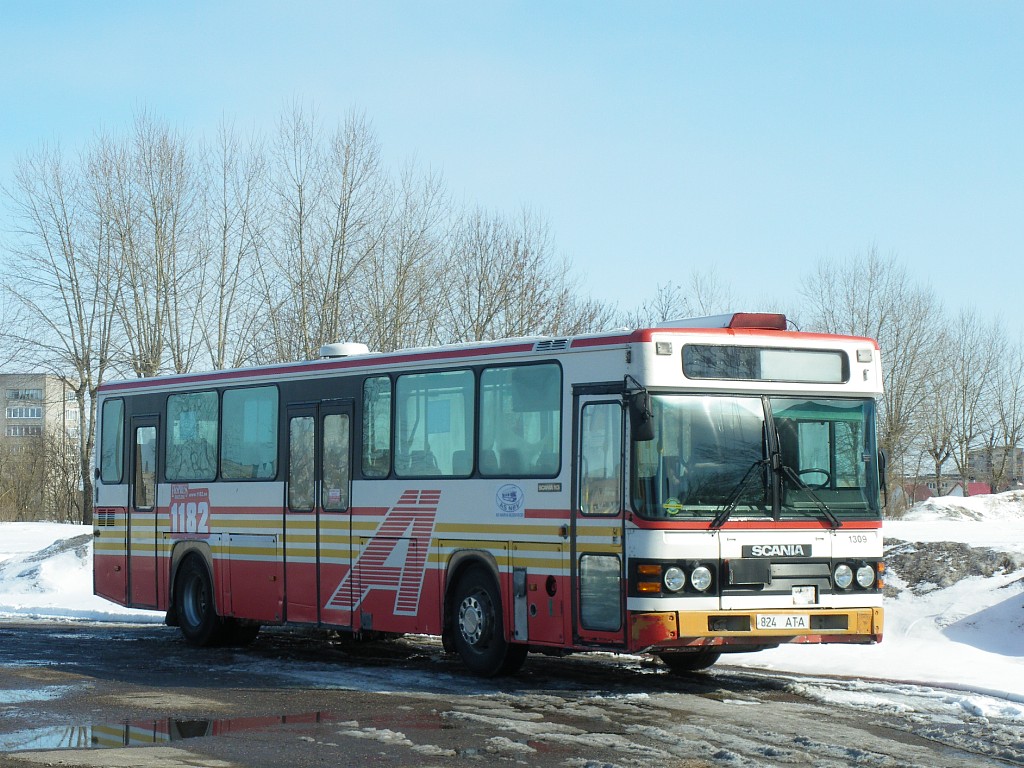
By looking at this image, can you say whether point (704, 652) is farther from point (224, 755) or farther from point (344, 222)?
point (344, 222)

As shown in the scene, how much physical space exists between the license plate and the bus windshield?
2.66 feet

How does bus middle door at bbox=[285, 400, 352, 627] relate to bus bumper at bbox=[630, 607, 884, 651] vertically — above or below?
above

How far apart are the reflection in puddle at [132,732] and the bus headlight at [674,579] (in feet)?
9.34

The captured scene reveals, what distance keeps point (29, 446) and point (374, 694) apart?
6259 centimetres

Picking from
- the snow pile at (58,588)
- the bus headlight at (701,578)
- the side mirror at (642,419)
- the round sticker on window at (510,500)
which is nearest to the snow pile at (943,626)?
the bus headlight at (701,578)

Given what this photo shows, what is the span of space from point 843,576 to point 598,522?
2130 mm

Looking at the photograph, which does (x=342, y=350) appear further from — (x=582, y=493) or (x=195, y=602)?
(x=582, y=493)

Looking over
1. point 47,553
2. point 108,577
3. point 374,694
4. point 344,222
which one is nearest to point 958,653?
point 374,694

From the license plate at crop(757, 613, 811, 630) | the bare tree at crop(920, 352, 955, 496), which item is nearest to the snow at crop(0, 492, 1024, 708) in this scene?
the license plate at crop(757, 613, 811, 630)

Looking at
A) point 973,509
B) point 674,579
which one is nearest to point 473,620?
point 674,579

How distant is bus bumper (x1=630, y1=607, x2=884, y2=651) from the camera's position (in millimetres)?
11438

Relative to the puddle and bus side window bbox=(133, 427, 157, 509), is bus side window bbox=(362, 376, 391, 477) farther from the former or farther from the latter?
bus side window bbox=(133, 427, 157, 509)

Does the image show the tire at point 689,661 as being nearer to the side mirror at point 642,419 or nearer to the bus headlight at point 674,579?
the bus headlight at point 674,579

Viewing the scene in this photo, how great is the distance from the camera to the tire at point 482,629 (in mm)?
13055
